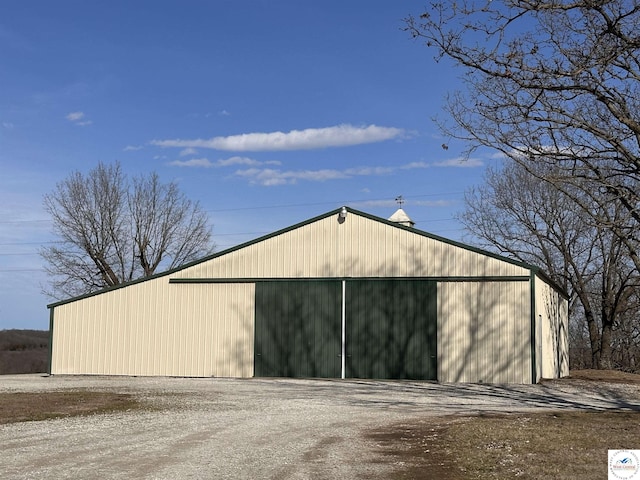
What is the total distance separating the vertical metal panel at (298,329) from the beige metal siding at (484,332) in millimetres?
3799

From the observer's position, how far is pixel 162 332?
28188 millimetres

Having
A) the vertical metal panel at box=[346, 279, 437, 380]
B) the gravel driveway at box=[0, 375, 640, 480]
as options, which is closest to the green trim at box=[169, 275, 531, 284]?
the vertical metal panel at box=[346, 279, 437, 380]

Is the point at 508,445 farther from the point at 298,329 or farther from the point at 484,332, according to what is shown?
the point at 298,329

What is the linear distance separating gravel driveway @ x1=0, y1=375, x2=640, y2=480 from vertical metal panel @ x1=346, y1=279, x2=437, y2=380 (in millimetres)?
995

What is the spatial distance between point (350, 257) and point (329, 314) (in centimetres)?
217

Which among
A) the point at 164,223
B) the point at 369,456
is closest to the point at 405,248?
the point at 369,456

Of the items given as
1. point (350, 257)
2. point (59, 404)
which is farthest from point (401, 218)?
point (59, 404)

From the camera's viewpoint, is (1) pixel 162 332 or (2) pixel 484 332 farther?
(1) pixel 162 332

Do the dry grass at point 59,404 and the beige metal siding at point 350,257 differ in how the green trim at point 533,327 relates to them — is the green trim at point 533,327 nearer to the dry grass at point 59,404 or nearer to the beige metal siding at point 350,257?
the beige metal siding at point 350,257

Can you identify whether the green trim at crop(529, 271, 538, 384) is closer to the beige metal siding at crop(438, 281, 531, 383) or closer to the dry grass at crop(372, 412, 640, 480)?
the beige metal siding at crop(438, 281, 531, 383)

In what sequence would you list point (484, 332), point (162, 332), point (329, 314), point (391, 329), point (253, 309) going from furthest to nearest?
point (162, 332) < point (253, 309) < point (329, 314) < point (391, 329) < point (484, 332)

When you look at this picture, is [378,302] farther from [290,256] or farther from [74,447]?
[74,447]

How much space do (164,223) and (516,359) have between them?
109 feet

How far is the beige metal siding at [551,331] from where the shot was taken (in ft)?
86.8
